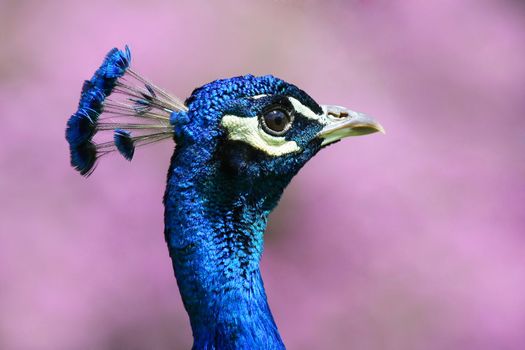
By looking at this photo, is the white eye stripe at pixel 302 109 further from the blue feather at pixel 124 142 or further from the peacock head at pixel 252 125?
the blue feather at pixel 124 142

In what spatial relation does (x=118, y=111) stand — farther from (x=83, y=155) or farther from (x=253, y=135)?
(x=253, y=135)

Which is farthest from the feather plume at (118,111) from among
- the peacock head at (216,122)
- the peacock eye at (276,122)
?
the peacock eye at (276,122)

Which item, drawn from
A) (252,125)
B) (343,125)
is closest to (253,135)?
(252,125)

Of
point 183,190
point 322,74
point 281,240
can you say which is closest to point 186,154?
point 183,190

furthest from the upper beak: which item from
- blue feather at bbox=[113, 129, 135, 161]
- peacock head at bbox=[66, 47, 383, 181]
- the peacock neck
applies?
blue feather at bbox=[113, 129, 135, 161]

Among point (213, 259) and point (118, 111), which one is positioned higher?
point (118, 111)

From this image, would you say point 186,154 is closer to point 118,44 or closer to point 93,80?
point 93,80

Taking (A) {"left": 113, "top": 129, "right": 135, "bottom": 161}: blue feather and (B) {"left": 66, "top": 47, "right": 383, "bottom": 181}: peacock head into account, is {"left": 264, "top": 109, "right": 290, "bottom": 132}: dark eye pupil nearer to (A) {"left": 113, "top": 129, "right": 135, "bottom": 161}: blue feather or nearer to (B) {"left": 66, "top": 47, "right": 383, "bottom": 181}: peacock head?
(B) {"left": 66, "top": 47, "right": 383, "bottom": 181}: peacock head
